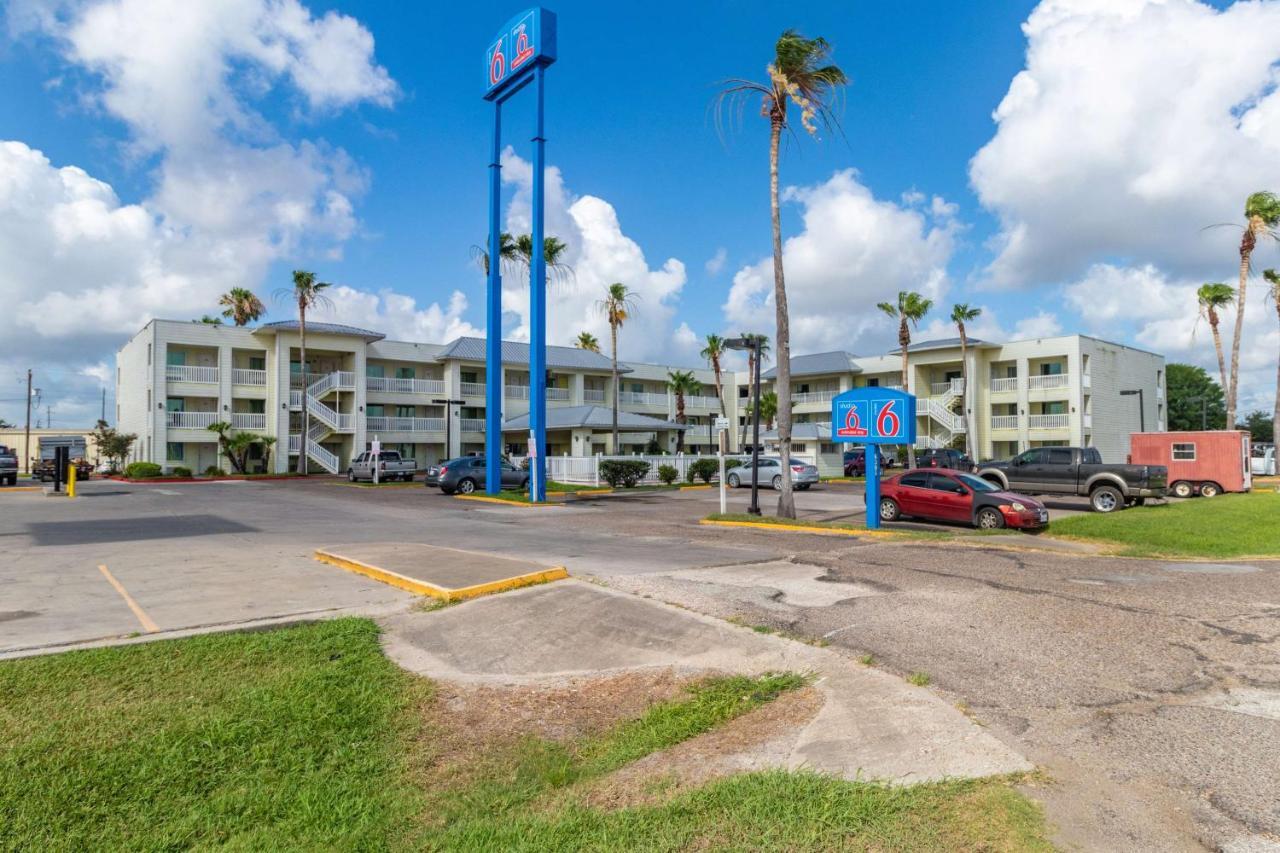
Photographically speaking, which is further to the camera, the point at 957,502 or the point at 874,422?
the point at 957,502

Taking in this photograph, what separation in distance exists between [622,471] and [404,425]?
66.4 ft

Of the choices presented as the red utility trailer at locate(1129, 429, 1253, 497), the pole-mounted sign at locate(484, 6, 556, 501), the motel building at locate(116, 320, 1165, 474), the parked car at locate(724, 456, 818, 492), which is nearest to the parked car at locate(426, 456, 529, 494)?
the pole-mounted sign at locate(484, 6, 556, 501)

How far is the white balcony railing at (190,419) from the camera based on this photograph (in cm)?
4456

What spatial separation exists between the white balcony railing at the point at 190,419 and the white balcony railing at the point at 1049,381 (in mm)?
50683

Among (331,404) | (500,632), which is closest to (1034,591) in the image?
(500,632)

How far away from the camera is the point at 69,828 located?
418cm

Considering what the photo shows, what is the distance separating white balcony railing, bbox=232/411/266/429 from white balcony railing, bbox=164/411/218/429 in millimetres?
1113

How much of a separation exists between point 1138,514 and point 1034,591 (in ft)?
45.1

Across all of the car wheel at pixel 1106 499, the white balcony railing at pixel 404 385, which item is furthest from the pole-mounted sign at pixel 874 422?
the white balcony railing at pixel 404 385

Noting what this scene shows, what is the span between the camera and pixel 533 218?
2783 cm

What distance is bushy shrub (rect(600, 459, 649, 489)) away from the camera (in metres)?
36.4

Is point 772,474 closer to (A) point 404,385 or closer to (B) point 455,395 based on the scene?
(B) point 455,395

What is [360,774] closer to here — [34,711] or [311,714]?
[311,714]

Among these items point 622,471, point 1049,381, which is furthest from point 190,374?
point 1049,381
